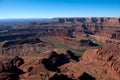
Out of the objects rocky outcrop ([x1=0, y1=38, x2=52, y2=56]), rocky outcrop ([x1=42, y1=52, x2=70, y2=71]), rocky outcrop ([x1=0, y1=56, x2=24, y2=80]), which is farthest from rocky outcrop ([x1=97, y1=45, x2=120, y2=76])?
rocky outcrop ([x1=0, y1=38, x2=52, y2=56])

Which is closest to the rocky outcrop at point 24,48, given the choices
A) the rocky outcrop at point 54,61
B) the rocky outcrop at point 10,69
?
the rocky outcrop at point 54,61

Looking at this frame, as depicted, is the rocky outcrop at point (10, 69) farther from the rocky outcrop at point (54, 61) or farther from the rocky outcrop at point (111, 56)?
the rocky outcrop at point (111, 56)

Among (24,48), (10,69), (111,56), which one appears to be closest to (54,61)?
(10,69)

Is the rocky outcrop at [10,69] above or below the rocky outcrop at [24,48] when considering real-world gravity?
above

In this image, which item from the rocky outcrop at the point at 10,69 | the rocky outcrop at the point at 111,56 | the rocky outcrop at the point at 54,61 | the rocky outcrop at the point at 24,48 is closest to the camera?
the rocky outcrop at the point at 10,69

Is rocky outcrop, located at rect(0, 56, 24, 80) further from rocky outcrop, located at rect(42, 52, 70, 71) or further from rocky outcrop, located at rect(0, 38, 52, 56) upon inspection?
rocky outcrop, located at rect(0, 38, 52, 56)

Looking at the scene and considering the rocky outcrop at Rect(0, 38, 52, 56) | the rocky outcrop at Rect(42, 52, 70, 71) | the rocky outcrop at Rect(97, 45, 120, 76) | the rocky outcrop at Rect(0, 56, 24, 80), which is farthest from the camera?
the rocky outcrop at Rect(0, 38, 52, 56)

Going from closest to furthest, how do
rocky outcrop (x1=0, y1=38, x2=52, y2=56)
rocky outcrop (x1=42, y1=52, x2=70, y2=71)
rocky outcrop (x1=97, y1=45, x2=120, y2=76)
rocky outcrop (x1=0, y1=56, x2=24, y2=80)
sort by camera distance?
rocky outcrop (x1=0, y1=56, x2=24, y2=80), rocky outcrop (x1=97, y1=45, x2=120, y2=76), rocky outcrop (x1=42, y1=52, x2=70, y2=71), rocky outcrop (x1=0, y1=38, x2=52, y2=56)

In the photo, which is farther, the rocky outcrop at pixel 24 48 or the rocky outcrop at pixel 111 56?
the rocky outcrop at pixel 24 48

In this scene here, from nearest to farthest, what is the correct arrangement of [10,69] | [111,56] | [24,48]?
[10,69], [111,56], [24,48]

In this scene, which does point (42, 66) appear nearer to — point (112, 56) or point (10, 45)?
point (112, 56)

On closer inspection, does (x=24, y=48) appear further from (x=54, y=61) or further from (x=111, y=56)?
(x=111, y=56)
